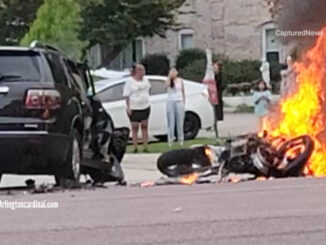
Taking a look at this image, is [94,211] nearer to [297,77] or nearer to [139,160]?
[297,77]

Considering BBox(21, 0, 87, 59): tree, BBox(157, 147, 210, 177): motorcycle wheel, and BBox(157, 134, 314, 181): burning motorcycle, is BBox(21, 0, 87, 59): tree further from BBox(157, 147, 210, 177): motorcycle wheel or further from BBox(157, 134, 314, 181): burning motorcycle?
BBox(157, 134, 314, 181): burning motorcycle

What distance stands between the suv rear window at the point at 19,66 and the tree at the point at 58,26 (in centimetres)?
1345

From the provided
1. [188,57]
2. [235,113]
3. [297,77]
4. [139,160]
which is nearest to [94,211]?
[297,77]

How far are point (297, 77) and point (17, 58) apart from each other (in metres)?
3.73

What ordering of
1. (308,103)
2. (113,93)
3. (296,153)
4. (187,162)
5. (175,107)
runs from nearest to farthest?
(296,153) → (187,162) → (308,103) → (175,107) → (113,93)

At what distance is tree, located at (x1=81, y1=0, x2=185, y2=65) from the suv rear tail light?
87.1 feet

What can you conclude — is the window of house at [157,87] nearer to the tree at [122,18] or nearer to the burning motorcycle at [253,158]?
the burning motorcycle at [253,158]

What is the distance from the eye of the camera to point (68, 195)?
11.4m

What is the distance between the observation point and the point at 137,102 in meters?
19.1

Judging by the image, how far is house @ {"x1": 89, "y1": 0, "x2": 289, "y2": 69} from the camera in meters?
39.5

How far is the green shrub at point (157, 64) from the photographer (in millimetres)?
40031

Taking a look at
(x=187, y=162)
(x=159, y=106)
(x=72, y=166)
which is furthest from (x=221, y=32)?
(x=72, y=166)

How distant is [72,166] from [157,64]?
28.2 metres

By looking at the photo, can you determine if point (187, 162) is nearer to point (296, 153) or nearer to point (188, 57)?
point (296, 153)
